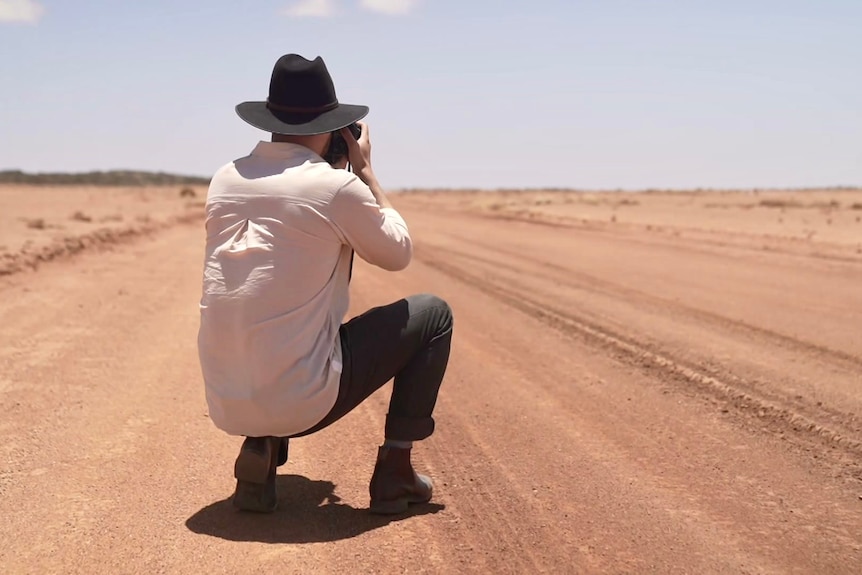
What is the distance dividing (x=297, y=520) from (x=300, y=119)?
153cm

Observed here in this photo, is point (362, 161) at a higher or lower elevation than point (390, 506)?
higher

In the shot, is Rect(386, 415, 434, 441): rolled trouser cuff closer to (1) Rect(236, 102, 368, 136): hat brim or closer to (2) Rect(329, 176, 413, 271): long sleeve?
(2) Rect(329, 176, 413, 271): long sleeve

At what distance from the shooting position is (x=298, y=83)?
138 inches

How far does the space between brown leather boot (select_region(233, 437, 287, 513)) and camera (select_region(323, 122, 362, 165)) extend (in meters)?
1.10

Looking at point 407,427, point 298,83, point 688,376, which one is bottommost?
point 688,376

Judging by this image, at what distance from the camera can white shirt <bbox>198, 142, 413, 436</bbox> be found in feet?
11.0

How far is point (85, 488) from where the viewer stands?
402 centimetres

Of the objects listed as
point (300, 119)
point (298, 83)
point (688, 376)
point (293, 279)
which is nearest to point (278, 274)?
point (293, 279)

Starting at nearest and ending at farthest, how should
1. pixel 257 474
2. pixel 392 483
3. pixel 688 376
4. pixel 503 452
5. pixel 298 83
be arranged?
pixel 298 83, pixel 257 474, pixel 392 483, pixel 503 452, pixel 688 376

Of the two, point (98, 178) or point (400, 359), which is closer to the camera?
point (400, 359)

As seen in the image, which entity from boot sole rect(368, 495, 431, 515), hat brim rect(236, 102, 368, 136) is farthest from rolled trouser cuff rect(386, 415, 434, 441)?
hat brim rect(236, 102, 368, 136)

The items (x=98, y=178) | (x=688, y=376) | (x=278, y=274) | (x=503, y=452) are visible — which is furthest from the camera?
(x=98, y=178)

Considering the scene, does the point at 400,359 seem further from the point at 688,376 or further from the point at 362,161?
the point at 688,376

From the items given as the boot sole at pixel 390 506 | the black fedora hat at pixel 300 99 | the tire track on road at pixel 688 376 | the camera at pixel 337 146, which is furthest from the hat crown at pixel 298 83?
the tire track on road at pixel 688 376
